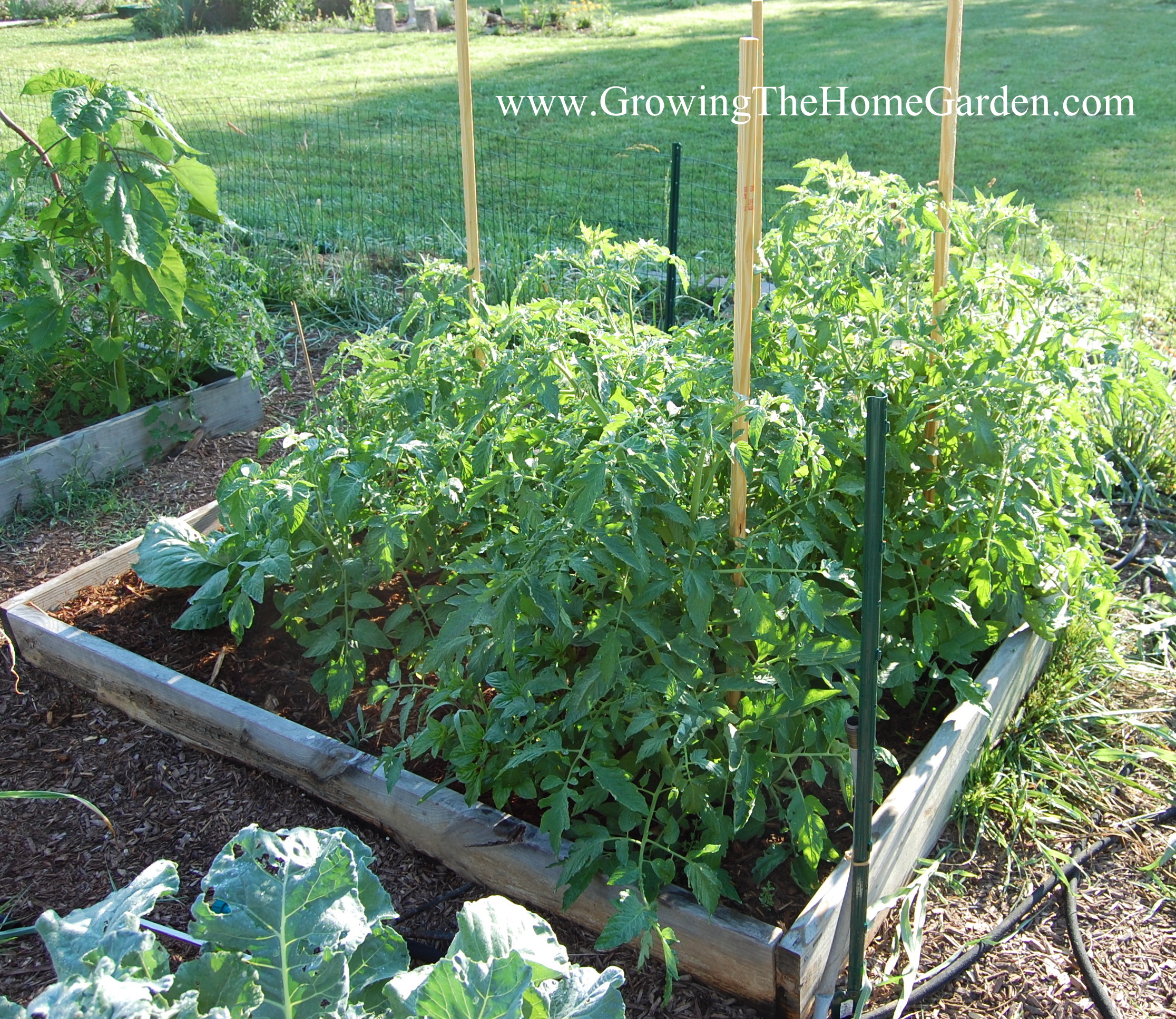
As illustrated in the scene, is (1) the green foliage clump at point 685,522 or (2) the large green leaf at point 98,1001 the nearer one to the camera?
(2) the large green leaf at point 98,1001

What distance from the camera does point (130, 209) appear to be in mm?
3418

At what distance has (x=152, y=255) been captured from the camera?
3.47 m

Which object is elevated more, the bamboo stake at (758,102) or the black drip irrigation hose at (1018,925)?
the bamboo stake at (758,102)

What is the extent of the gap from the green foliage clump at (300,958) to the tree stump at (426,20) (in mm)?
16396

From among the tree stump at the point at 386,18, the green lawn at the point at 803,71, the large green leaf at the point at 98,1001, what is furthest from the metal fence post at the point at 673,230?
the tree stump at the point at 386,18

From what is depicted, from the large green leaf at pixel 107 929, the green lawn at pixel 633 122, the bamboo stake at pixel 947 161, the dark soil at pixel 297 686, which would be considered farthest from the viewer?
the green lawn at pixel 633 122

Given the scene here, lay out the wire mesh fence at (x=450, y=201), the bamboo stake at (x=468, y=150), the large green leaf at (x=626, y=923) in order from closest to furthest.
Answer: the large green leaf at (x=626, y=923) → the bamboo stake at (x=468, y=150) → the wire mesh fence at (x=450, y=201)

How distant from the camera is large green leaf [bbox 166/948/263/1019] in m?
1.48

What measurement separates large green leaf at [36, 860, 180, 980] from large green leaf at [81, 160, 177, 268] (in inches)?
94.3

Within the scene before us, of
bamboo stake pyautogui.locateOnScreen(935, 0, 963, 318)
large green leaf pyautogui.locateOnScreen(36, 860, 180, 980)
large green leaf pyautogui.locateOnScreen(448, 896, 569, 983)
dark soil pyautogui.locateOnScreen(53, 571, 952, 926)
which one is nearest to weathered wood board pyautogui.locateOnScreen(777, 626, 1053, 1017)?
dark soil pyautogui.locateOnScreen(53, 571, 952, 926)

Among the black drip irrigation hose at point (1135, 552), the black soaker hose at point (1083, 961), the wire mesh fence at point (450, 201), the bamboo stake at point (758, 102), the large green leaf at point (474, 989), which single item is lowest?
the black soaker hose at point (1083, 961)

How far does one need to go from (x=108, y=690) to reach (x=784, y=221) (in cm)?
210

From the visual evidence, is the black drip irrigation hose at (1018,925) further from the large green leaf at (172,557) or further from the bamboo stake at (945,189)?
the large green leaf at (172,557)

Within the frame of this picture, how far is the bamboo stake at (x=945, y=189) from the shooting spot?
2436 mm
